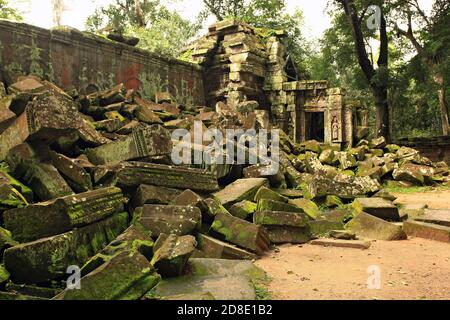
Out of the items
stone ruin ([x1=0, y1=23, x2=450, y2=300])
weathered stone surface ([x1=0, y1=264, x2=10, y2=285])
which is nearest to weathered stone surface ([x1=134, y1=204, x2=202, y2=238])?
stone ruin ([x1=0, y1=23, x2=450, y2=300])

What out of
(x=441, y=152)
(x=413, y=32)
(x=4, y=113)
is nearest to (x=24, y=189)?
(x=4, y=113)

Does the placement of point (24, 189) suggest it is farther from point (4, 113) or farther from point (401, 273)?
point (401, 273)

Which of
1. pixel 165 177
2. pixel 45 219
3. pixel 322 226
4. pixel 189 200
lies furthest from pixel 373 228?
pixel 45 219

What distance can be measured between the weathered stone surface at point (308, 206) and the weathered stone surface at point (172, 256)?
2.85 metres

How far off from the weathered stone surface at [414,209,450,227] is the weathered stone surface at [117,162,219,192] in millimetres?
3214

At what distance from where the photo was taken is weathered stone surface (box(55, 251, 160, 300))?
8.15 feet

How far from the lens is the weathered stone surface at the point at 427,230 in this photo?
513 cm

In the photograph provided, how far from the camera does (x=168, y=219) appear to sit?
4.11 m

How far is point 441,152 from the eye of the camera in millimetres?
16297

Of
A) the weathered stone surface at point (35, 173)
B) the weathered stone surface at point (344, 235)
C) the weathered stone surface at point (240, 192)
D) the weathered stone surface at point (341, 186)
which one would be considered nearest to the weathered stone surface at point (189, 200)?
the weathered stone surface at point (240, 192)

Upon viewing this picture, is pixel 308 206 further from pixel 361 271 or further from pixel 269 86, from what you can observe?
pixel 269 86

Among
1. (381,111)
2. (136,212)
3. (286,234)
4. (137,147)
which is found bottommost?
(286,234)

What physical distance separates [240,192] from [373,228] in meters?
1.91

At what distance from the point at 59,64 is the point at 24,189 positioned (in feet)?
20.1
